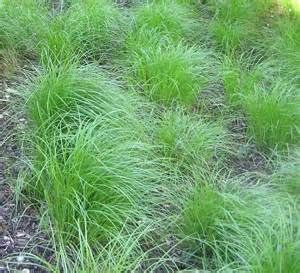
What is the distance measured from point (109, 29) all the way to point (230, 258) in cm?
246

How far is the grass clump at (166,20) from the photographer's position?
4344 mm

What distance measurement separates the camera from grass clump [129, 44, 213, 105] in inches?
144

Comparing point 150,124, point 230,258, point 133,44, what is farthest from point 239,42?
point 230,258

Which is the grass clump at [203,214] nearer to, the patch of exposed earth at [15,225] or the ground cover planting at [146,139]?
the ground cover planting at [146,139]

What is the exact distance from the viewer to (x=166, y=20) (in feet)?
14.6

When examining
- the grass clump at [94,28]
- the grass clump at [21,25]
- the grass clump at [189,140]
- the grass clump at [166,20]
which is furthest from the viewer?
the grass clump at [166,20]

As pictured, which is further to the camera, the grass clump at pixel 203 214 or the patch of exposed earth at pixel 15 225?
the grass clump at pixel 203 214

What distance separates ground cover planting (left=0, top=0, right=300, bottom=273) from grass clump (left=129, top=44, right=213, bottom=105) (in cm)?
1

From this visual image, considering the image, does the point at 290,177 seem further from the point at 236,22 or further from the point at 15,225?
the point at 236,22

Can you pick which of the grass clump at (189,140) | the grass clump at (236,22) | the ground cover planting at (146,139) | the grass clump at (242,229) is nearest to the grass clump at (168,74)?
the ground cover planting at (146,139)

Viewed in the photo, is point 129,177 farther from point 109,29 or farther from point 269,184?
point 109,29

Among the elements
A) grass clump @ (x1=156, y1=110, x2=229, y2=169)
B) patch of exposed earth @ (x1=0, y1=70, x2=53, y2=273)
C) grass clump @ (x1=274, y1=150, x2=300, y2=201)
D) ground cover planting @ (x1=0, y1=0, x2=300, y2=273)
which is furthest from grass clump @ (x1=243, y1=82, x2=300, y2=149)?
patch of exposed earth @ (x1=0, y1=70, x2=53, y2=273)

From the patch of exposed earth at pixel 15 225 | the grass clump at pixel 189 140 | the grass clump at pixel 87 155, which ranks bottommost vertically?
the patch of exposed earth at pixel 15 225

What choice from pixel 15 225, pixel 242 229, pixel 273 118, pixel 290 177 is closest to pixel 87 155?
pixel 15 225
